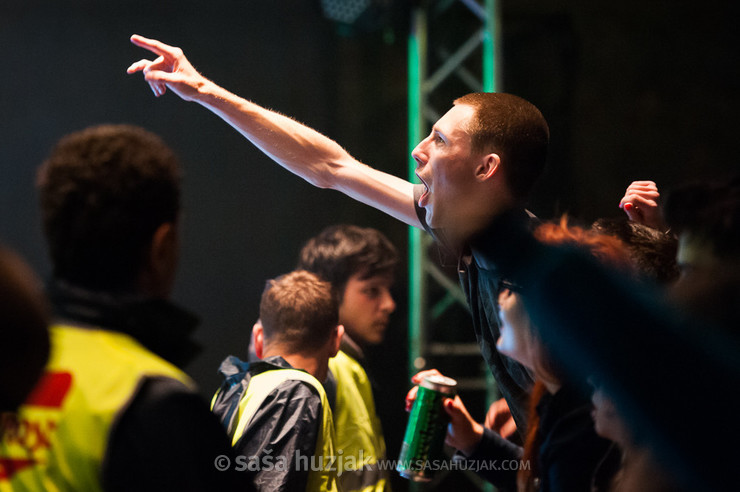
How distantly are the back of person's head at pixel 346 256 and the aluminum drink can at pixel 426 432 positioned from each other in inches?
52.8

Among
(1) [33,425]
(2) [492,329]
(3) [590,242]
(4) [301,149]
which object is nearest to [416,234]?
(4) [301,149]

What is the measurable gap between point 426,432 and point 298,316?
65 centimetres

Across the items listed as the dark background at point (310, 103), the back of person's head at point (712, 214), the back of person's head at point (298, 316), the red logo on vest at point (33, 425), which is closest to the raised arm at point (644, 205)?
the back of person's head at point (712, 214)

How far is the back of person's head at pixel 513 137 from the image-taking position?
225 cm

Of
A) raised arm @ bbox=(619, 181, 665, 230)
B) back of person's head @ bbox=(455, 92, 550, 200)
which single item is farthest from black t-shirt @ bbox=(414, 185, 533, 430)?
raised arm @ bbox=(619, 181, 665, 230)

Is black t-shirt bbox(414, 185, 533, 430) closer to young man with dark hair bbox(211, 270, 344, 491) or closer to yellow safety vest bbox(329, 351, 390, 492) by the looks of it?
young man with dark hair bbox(211, 270, 344, 491)

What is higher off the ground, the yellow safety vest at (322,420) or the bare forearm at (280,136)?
the bare forearm at (280,136)

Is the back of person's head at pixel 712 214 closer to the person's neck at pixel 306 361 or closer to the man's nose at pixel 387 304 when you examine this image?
the person's neck at pixel 306 361

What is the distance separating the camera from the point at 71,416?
110 centimetres

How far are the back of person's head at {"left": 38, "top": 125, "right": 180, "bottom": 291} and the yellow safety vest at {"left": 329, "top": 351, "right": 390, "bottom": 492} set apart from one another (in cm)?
146

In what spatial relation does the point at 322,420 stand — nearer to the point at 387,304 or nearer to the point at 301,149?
the point at 301,149

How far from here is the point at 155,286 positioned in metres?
1.23

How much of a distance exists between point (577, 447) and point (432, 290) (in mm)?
3764

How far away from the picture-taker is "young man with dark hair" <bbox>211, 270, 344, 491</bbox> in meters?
1.91
